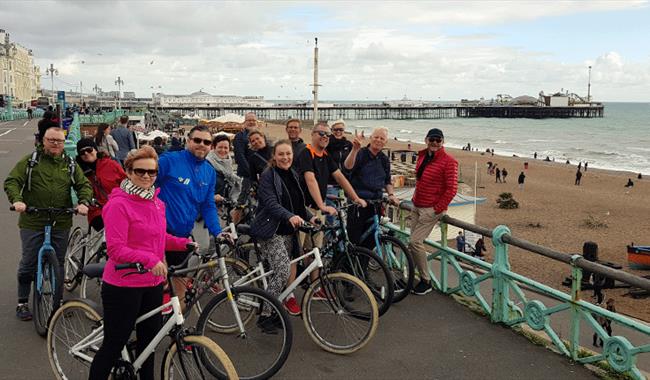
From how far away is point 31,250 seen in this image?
5293mm

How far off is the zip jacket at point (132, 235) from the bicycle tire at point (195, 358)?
0.45 metres

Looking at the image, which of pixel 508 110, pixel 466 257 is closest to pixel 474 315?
pixel 466 257

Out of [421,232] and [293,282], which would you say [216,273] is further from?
[421,232]

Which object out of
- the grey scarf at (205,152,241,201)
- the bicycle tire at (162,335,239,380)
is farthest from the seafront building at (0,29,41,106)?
the bicycle tire at (162,335,239,380)

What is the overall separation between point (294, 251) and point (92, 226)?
2.42 m

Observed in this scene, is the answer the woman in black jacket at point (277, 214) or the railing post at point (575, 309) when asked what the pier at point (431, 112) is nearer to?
the woman in black jacket at point (277, 214)

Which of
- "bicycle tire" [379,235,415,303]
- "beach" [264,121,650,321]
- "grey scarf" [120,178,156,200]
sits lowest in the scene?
"beach" [264,121,650,321]

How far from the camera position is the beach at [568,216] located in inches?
729

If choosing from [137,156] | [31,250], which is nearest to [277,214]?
[137,156]

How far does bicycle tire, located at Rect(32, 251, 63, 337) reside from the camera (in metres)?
5.07

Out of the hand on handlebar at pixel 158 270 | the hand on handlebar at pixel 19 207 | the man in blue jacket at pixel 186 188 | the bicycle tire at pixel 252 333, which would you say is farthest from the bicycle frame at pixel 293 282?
the hand on handlebar at pixel 19 207

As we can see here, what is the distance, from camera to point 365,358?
4891mm

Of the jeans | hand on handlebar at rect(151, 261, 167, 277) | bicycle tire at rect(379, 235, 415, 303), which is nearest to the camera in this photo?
hand on handlebar at rect(151, 261, 167, 277)

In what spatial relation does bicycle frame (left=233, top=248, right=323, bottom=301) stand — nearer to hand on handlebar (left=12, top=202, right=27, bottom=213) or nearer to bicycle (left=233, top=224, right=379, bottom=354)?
bicycle (left=233, top=224, right=379, bottom=354)
